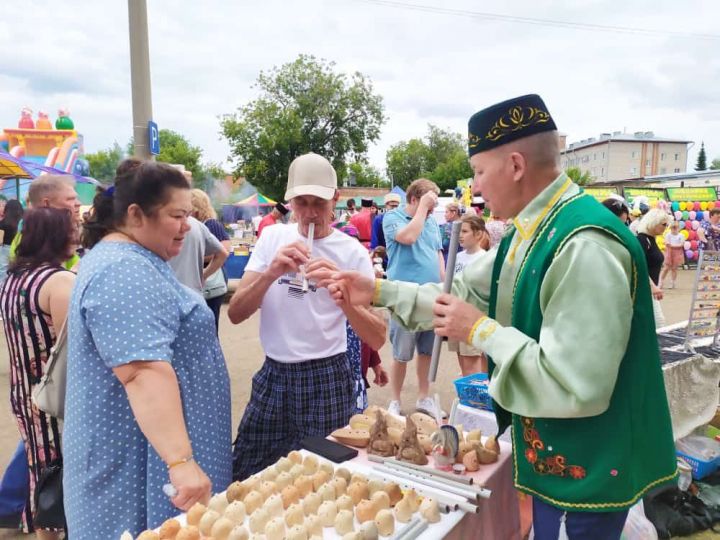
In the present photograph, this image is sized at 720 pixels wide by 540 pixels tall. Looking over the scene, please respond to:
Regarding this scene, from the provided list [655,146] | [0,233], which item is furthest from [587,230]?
[655,146]

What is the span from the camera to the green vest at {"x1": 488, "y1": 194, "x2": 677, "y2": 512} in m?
1.24

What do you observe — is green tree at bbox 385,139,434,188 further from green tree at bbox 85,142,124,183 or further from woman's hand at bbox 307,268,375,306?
woman's hand at bbox 307,268,375,306

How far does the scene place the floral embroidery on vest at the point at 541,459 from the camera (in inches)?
50.0

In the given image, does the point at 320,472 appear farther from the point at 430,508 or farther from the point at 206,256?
the point at 206,256

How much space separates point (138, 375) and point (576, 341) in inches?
43.9

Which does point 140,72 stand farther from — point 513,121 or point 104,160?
point 104,160

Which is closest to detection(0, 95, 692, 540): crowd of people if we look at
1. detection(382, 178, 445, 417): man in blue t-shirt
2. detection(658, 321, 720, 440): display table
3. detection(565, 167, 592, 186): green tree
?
detection(382, 178, 445, 417): man in blue t-shirt

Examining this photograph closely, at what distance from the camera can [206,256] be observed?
441cm

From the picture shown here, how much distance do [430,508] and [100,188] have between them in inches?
61.5

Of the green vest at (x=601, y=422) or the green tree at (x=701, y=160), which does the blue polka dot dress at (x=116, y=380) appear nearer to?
the green vest at (x=601, y=422)

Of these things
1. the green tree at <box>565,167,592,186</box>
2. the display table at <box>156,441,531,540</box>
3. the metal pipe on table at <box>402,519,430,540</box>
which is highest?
the green tree at <box>565,167,592,186</box>

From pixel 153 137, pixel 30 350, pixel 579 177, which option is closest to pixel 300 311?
pixel 30 350

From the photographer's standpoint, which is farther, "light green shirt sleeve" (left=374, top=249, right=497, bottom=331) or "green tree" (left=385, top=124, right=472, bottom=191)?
"green tree" (left=385, top=124, right=472, bottom=191)

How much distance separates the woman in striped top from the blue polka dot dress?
74 cm
